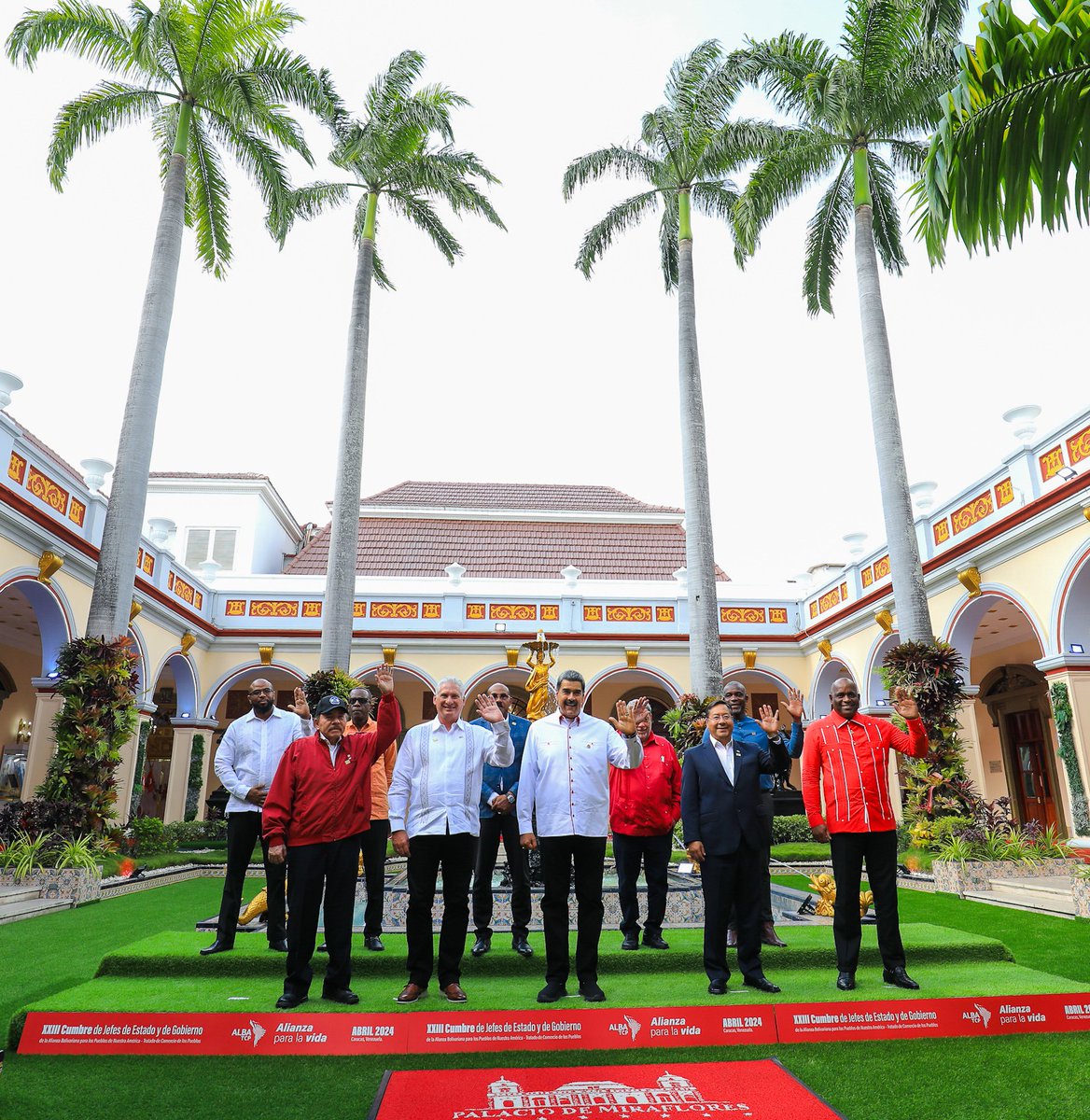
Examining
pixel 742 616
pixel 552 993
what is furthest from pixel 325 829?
pixel 742 616

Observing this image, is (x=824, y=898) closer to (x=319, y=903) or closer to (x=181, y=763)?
(x=319, y=903)

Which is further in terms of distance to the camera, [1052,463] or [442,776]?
[1052,463]

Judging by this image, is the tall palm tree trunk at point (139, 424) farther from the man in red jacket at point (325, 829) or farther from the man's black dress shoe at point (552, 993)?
the man's black dress shoe at point (552, 993)

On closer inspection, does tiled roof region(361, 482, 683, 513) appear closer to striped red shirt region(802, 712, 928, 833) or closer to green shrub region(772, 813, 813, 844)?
green shrub region(772, 813, 813, 844)

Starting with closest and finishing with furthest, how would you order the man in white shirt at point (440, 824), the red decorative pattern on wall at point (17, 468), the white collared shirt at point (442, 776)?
the man in white shirt at point (440, 824) < the white collared shirt at point (442, 776) < the red decorative pattern on wall at point (17, 468)

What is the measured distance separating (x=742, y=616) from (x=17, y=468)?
14.6m

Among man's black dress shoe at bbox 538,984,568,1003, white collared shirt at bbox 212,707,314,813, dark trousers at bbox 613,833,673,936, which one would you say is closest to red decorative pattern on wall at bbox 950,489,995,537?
dark trousers at bbox 613,833,673,936

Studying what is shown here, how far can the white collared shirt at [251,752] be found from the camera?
5.22 metres

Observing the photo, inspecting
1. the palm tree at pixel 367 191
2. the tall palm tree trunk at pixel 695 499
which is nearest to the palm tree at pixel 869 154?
the tall palm tree trunk at pixel 695 499

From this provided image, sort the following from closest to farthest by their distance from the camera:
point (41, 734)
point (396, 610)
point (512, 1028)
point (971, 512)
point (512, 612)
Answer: point (512, 1028), point (41, 734), point (971, 512), point (396, 610), point (512, 612)

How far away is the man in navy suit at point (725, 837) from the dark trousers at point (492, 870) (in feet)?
3.68

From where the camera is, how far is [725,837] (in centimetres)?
450

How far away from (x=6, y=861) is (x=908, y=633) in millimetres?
11004

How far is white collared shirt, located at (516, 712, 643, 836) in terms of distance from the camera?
428 centimetres
